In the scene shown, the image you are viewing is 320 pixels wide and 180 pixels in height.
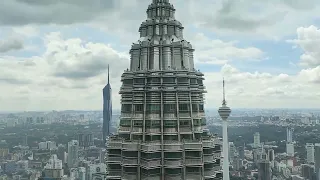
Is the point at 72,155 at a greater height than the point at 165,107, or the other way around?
the point at 165,107

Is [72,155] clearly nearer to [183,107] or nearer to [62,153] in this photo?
[62,153]

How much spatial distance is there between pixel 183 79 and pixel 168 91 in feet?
3.93

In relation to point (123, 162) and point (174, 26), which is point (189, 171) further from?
point (174, 26)

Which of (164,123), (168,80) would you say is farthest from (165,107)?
(168,80)

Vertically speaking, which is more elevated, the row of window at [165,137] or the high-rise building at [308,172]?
the row of window at [165,137]

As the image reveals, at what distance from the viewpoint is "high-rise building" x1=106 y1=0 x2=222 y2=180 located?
20938 mm

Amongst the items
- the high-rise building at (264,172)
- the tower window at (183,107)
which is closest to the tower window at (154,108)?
the tower window at (183,107)

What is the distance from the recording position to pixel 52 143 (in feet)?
540

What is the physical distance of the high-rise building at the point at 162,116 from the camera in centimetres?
2094

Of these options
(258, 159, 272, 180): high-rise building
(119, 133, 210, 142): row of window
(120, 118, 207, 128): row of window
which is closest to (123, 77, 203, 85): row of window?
(120, 118, 207, 128): row of window

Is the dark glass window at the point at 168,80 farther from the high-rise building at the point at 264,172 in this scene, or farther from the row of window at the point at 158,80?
the high-rise building at the point at 264,172

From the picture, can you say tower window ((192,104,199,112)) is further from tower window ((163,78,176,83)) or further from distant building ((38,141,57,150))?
distant building ((38,141,57,150))

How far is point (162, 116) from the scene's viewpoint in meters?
21.4

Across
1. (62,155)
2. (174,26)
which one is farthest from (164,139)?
(62,155)
